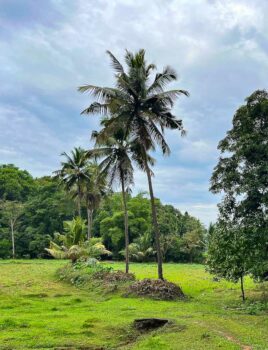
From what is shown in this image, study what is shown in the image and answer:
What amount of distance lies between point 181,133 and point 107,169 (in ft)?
20.2

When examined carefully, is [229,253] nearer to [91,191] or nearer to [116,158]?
[116,158]

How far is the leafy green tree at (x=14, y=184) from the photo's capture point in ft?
219

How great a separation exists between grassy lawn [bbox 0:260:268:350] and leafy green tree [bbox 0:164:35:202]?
4641 cm

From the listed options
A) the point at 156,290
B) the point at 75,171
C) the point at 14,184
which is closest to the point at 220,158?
the point at 156,290

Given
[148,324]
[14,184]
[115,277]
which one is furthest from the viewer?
[14,184]

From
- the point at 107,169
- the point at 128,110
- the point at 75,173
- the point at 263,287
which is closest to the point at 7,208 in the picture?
the point at 75,173

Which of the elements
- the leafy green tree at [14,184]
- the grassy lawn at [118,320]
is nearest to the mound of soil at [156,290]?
the grassy lawn at [118,320]

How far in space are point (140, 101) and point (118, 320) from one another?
39.3ft

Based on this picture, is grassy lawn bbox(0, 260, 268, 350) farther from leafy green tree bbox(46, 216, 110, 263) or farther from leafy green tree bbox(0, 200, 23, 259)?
leafy green tree bbox(0, 200, 23, 259)

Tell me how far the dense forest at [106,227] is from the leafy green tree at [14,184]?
4.32 metres

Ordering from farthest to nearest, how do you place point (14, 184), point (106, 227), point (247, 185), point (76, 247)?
point (14, 184), point (106, 227), point (76, 247), point (247, 185)

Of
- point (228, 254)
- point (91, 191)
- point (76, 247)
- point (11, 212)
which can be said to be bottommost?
point (228, 254)

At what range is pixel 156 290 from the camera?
19.6 m

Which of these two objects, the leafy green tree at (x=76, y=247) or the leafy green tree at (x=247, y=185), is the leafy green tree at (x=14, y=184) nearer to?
the leafy green tree at (x=76, y=247)
